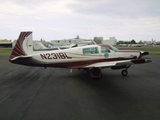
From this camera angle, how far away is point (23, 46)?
991 cm

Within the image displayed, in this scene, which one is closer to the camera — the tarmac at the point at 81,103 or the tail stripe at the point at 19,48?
the tarmac at the point at 81,103

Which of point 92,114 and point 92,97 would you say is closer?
point 92,114

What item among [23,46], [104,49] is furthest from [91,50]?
[23,46]

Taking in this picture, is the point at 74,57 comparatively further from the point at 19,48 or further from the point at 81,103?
the point at 81,103

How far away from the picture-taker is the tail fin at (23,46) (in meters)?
9.81

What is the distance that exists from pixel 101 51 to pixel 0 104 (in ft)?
21.2

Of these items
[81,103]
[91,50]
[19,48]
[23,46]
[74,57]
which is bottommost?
[81,103]

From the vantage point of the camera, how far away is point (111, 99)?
560 cm

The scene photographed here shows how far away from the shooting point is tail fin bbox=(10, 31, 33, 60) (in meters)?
9.81

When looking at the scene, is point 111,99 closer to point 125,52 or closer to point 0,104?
point 0,104

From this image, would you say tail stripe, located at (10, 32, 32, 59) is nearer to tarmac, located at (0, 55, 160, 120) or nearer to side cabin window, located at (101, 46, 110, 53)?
tarmac, located at (0, 55, 160, 120)

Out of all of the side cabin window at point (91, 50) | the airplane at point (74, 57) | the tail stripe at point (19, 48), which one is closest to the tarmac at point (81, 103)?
the airplane at point (74, 57)

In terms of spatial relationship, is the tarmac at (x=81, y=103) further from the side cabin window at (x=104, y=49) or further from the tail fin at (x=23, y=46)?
the tail fin at (x=23, y=46)

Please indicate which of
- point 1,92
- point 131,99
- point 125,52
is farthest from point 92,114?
point 125,52
